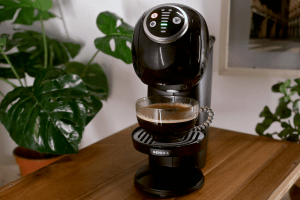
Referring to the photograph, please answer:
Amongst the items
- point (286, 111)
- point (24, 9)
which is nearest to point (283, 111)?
point (286, 111)

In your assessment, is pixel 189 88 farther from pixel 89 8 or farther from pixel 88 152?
pixel 89 8

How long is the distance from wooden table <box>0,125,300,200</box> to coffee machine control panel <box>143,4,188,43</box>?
1.12 feet

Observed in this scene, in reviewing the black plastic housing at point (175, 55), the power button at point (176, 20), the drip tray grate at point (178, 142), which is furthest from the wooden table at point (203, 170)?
the power button at point (176, 20)

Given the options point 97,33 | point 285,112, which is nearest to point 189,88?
point 285,112

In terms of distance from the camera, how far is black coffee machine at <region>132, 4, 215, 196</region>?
547mm

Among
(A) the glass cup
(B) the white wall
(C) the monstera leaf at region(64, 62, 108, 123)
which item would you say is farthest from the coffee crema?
(C) the monstera leaf at region(64, 62, 108, 123)

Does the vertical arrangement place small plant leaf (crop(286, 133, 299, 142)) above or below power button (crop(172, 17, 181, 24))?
below

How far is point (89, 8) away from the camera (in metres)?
1.28

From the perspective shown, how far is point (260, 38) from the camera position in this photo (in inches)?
36.5

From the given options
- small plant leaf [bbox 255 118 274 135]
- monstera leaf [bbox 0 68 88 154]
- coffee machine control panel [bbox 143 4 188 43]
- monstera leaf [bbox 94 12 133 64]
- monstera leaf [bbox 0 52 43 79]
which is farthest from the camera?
monstera leaf [bbox 0 52 43 79]

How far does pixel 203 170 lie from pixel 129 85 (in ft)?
2.24

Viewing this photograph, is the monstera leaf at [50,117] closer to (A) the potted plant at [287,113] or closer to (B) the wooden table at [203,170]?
(B) the wooden table at [203,170]

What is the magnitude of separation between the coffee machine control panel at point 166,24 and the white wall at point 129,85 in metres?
0.48

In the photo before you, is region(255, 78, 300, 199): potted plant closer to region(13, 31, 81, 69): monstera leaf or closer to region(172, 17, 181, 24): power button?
region(172, 17, 181, 24): power button
